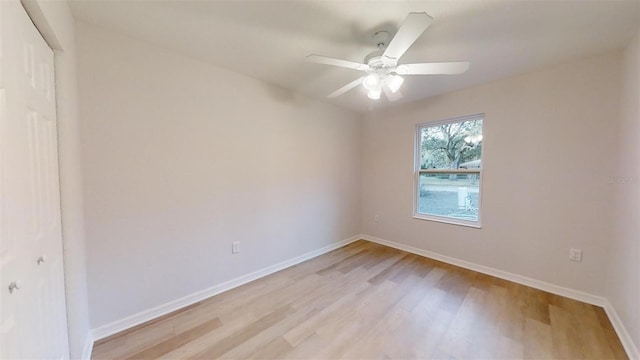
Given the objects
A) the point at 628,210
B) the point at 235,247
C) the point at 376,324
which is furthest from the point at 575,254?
the point at 235,247

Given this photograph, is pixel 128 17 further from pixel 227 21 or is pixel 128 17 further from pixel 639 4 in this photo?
pixel 639 4

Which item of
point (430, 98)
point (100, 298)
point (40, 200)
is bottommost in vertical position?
point (100, 298)

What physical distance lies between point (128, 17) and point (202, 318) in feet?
7.66

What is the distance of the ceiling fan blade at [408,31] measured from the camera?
3.91 ft

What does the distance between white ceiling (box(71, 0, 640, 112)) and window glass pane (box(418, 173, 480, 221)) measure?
134 centimetres

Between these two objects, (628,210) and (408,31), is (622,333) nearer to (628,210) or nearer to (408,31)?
(628,210)

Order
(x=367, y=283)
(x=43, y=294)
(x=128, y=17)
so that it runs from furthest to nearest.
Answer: (x=367, y=283)
(x=128, y=17)
(x=43, y=294)

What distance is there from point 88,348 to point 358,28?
2.93 metres

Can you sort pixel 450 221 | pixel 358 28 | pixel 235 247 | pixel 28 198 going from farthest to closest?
pixel 450 221 < pixel 235 247 < pixel 358 28 < pixel 28 198

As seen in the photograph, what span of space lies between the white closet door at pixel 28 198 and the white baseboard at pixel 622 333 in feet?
10.6

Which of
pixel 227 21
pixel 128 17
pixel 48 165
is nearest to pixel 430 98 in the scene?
pixel 227 21

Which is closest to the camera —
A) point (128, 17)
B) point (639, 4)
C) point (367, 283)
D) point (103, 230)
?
point (639, 4)

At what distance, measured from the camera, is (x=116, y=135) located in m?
1.76

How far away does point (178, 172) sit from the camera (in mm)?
2074
